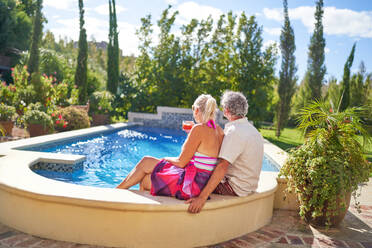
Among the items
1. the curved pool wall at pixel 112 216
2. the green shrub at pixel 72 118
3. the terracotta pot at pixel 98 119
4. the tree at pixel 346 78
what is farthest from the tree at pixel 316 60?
the curved pool wall at pixel 112 216

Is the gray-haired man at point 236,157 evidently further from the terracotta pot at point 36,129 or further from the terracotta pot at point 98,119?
the terracotta pot at point 98,119

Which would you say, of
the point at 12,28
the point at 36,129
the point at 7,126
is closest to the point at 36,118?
the point at 36,129

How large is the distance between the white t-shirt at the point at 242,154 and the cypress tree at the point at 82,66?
40.3 feet

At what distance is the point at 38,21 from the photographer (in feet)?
48.9

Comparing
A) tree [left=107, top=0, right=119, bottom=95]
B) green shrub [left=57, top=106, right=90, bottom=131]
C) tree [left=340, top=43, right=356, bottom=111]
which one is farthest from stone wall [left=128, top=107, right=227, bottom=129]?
tree [left=340, top=43, right=356, bottom=111]

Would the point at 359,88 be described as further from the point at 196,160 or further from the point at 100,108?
the point at 196,160

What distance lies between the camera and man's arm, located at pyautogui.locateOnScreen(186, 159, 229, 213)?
112 inches

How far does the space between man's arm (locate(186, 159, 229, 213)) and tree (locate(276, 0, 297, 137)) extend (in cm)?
1148

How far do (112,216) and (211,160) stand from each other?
1.04 metres

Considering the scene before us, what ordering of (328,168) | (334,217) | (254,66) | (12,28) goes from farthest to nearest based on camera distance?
(12,28), (254,66), (334,217), (328,168)

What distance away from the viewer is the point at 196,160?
9.92 feet

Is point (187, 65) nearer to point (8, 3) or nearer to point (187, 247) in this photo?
point (187, 247)

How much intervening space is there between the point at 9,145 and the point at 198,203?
13.5ft

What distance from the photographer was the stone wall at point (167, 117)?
12.8 m
